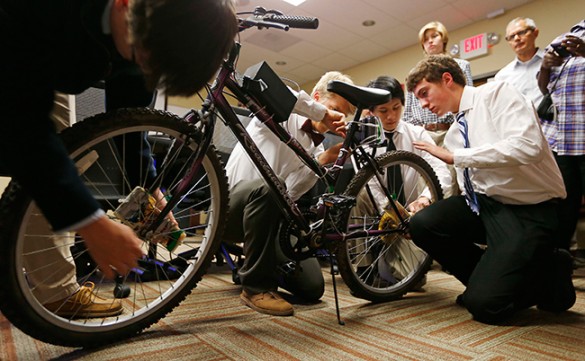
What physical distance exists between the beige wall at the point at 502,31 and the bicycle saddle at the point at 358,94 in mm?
2097

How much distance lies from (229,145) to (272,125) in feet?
3.97

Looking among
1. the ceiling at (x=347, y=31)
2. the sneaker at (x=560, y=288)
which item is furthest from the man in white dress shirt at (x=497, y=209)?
the ceiling at (x=347, y=31)

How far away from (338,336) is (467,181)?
0.78 metres

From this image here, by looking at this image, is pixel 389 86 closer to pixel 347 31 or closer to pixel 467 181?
pixel 467 181

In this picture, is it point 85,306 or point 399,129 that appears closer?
point 85,306

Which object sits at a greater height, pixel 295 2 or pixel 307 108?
pixel 295 2

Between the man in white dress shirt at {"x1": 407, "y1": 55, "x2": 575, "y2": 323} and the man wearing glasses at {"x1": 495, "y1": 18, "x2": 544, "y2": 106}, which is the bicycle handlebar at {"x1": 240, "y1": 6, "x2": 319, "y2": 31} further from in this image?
the man wearing glasses at {"x1": 495, "y1": 18, "x2": 544, "y2": 106}

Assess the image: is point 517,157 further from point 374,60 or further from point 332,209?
point 374,60

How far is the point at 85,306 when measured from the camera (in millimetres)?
1048

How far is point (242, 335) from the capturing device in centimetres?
102

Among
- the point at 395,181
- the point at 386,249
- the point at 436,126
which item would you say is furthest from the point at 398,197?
the point at 436,126

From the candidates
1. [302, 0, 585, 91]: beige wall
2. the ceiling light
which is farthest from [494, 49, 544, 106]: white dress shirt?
the ceiling light

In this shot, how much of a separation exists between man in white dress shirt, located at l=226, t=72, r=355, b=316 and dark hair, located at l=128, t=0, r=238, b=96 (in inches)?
25.8

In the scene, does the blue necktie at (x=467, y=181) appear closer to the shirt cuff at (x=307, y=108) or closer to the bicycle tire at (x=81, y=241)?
the shirt cuff at (x=307, y=108)
